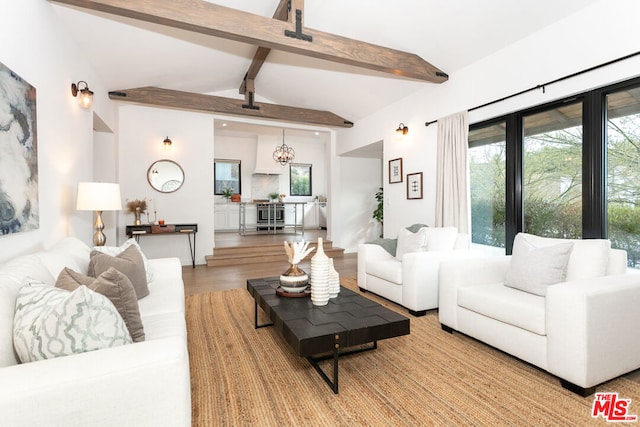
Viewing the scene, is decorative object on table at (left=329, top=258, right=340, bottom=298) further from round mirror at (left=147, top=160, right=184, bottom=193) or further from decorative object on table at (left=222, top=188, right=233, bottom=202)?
decorative object on table at (left=222, top=188, right=233, bottom=202)

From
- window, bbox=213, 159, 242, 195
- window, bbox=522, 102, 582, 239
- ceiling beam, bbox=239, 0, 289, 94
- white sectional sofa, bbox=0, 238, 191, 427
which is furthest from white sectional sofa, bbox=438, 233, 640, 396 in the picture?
window, bbox=213, 159, 242, 195

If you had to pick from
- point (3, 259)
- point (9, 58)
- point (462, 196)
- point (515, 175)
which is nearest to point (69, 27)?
point (9, 58)

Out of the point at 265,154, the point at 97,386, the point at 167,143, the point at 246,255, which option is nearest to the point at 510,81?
the point at 97,386

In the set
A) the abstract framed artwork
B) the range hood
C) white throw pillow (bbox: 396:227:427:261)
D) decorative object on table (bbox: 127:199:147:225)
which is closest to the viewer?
the abstract framed artwork

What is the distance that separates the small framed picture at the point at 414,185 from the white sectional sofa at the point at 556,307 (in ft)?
6.92

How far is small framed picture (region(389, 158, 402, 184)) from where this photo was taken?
17.3ft

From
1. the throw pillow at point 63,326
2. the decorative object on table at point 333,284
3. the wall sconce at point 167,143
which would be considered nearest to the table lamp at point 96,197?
the throw pillow at point 63,326

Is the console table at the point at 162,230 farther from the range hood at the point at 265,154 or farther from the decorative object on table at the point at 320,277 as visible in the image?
the range hood at the point at 265,154

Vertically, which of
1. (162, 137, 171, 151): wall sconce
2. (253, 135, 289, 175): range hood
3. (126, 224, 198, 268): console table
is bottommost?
(126, 224, 198, 268): console table

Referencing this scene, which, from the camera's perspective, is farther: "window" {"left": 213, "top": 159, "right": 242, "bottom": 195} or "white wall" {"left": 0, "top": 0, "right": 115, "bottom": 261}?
"window" {"left": 213, "top": 159, "right": 242, "bottom": 195}

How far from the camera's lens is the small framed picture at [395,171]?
5266 millimetres

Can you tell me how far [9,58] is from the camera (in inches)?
83.2

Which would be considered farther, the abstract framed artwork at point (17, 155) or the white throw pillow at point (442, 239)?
the white throw pillow at point (442, 239)

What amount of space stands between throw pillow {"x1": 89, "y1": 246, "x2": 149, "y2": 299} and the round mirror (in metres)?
3.73
